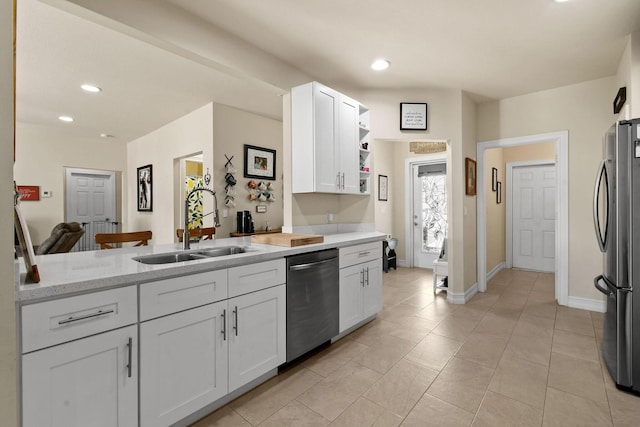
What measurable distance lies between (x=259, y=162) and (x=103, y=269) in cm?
350

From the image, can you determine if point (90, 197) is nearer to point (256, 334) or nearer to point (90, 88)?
point (90, 88)

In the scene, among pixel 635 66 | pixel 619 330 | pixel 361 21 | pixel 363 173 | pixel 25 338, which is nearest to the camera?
pixel 25 338

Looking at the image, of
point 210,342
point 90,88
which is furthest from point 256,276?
point 90,88

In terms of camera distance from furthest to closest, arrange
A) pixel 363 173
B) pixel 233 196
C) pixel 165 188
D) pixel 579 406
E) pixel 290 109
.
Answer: pixel 165 188 → pixel 233 196 → pixel 363 173 → pixel 290 109 → pixel 579 406

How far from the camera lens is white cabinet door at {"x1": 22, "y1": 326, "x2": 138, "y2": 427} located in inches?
44.4

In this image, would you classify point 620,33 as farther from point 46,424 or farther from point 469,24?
point 46,424

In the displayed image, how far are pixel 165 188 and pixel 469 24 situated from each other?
16.5 ft

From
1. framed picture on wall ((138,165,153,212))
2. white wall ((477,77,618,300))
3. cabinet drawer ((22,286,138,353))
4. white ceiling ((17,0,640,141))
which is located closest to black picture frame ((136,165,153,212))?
framed picture on wall ((138,165,153,212))

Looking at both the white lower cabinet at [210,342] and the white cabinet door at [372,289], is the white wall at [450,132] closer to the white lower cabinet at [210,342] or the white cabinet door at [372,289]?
the white cabinet door at [372,289]

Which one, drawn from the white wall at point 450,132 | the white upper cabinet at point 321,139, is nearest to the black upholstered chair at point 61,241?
the white upper cabinet at point 321,139

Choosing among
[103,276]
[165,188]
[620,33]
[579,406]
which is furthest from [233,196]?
[620,33]

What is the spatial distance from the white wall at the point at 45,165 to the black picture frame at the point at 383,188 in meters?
5.99

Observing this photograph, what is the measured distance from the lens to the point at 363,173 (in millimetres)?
3482

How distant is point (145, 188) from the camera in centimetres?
598
